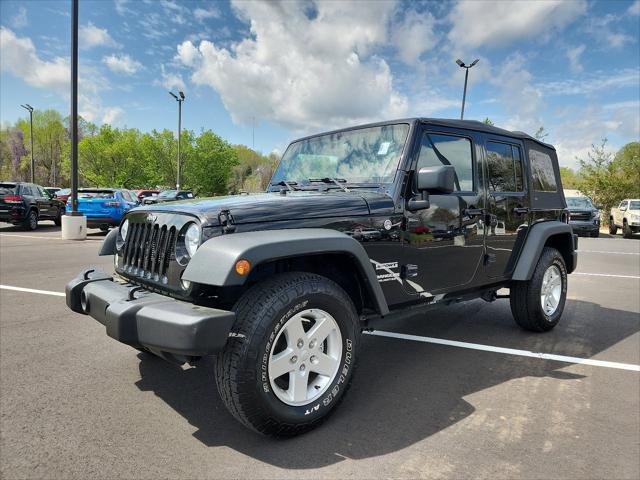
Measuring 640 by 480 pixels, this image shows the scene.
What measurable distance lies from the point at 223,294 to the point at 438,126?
2129 mm

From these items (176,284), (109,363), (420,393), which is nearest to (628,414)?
(420,393)

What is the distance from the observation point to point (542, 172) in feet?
15.6

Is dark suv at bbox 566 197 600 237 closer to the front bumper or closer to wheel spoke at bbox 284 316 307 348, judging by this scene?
wheel spoke at bbox 284 316 307 348

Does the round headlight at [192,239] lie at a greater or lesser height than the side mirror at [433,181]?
lesser

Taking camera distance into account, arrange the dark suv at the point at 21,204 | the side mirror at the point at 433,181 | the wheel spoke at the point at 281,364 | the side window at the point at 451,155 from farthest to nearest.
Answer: the dark suv at the point at 21,204 < the side window at the point at 451,155 < the side mirror at the point at 433,181 < the wheel spoke at the point at 281,364

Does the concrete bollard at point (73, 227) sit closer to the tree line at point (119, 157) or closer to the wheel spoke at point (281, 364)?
the wheel spoke at point (281, 364)

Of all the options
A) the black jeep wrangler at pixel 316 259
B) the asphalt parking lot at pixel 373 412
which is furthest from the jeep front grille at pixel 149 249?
the asphalt parking lot at pixel 373 412

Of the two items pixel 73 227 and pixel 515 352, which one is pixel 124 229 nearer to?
pixel 515 352

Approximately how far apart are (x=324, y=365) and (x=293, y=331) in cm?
31

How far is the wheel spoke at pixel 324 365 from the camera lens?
2.54 metres

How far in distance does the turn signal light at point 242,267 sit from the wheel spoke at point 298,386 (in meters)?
0.70

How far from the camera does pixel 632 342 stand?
434 cm

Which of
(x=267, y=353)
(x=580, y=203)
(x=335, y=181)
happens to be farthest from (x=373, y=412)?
(x=580, y=203)

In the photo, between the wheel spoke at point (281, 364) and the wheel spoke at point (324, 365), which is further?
the wheel spoke at point (324, 365)
